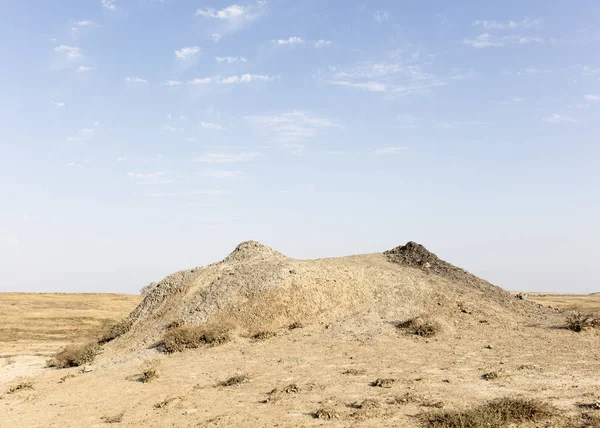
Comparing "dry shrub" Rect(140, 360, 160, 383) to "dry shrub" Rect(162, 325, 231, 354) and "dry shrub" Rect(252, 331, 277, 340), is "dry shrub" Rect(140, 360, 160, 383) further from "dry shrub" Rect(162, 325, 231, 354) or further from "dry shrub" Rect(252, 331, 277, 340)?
"dry shrub" Rect(252, 331, 277, 340)

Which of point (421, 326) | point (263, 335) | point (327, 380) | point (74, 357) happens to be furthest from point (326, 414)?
point (74, 357)

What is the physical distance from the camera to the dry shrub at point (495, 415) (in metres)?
9.50

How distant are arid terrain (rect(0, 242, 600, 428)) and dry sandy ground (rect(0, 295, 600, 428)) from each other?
0.07 m

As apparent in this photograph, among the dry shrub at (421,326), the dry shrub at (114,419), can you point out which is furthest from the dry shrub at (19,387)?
the dry shrub at (421,326)

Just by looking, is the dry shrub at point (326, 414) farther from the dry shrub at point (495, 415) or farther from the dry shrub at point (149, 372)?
the dry shrub at point (149, 372)

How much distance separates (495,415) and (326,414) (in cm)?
351

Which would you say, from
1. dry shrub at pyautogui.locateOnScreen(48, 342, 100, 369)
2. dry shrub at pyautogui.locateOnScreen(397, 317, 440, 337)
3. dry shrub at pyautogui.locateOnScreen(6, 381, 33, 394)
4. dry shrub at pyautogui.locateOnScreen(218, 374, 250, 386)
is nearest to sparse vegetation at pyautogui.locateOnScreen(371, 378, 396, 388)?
dry shrub at pyautogui.locateOnScreen(218, 374, 250, 386)

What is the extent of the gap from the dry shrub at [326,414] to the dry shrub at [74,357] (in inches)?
495

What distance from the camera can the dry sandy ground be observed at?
11.5 metres

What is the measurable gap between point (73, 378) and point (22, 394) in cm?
200

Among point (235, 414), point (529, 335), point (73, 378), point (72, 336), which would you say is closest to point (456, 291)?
point (529, 335)

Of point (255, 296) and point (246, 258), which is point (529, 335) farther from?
point (246, 258)

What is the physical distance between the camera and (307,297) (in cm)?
2139

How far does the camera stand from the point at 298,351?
57.3 ft
